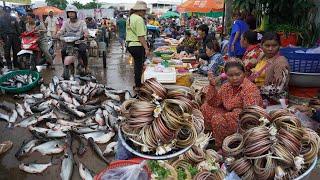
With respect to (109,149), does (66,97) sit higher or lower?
higher

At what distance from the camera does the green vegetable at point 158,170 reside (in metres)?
2.55

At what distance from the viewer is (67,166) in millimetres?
4309

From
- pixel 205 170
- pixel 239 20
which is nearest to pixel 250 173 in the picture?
pixel 205 170

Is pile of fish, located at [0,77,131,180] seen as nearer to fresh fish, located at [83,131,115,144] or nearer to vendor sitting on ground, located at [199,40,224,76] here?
fresh fish, located at [83,131,115,144]

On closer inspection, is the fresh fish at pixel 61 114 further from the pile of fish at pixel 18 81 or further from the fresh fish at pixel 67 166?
the pile of fish at pixel 18 81

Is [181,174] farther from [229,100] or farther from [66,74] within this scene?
[66,74]

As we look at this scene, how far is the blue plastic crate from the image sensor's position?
520cm

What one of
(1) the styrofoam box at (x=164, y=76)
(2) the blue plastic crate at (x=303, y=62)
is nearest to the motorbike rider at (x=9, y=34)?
(1) the styrofoam box at (x=164, y=76)

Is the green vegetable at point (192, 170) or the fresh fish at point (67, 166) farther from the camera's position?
the fresh fish at point (67, 166)

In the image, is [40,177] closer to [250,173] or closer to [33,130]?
[33,130]

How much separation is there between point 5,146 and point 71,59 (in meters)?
4.25

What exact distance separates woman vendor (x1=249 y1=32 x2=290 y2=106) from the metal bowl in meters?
0.47

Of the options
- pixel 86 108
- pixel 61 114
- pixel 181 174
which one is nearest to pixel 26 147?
pixel 61 114

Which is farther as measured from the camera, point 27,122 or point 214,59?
point 214,59
